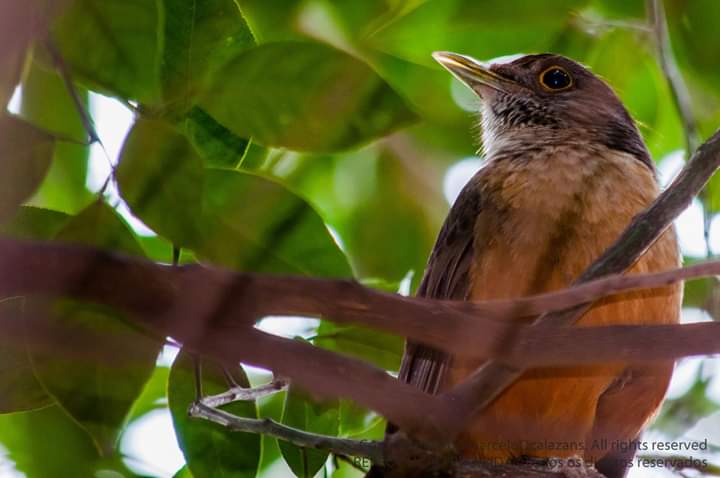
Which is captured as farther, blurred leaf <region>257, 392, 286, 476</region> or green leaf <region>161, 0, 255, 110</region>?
blurred leaf <region>257, 392, 286, 476</region>

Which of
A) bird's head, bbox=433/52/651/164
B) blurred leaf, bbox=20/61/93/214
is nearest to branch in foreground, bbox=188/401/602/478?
blurred leaf, bbox=20/61/93/214

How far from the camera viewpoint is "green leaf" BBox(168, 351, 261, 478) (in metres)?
3.79

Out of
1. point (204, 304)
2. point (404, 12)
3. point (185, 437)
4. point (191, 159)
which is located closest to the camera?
point (204, 304)

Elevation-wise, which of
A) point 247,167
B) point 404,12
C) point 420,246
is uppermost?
point 404,12

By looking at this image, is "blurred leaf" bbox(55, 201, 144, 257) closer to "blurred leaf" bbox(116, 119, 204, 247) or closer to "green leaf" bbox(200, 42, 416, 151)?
"blurred leaf" bbox(116, 119, 204, 247)

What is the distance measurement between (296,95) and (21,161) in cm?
88

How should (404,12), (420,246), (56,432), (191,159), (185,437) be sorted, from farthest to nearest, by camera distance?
1. (420,246)
2. (404,12)
3. (56,432)
4. (185,437)
5. (191,159)

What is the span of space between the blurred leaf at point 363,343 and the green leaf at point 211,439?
397mm

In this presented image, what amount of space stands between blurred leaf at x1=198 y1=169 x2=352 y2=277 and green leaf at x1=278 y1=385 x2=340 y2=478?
20.6 inches

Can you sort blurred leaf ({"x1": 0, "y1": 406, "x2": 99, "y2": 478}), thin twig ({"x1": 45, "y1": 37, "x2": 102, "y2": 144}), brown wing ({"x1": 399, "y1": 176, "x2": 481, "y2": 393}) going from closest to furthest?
1. thin twig ({"x1": 45, "y1": 37, "x2": 102, "y2": 144})
2. blurred leaf ({"x1": 0, "y1": 406, "x2": 99, "y2": 478})
3. brown wing ({"x1": 399, "y1": 176, "x2": 481, "y2": 393})

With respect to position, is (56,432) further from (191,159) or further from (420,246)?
(420,246)

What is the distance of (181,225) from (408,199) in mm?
3406

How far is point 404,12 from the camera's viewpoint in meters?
5.11

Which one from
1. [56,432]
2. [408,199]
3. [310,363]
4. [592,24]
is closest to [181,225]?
[310,363]
